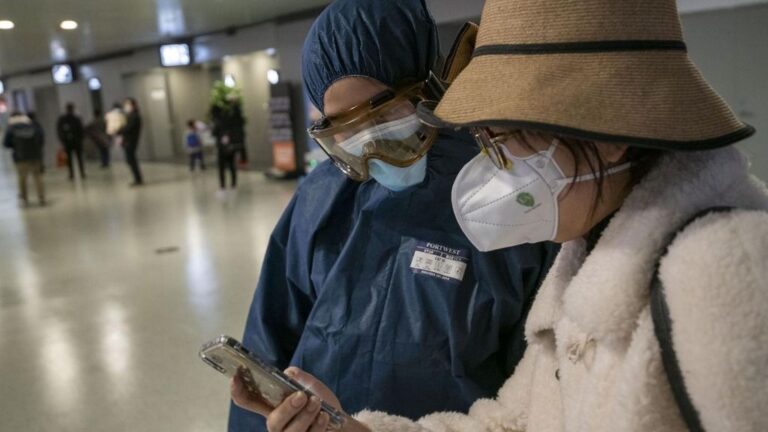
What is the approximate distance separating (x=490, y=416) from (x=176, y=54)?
16.6 meters

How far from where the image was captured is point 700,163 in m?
0.72

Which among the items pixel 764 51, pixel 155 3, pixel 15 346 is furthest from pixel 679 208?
pixel 155 3

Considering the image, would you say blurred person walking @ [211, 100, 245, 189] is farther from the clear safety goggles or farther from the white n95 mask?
the white n95 mask

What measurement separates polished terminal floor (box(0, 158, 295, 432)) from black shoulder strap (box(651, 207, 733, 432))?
3104mm

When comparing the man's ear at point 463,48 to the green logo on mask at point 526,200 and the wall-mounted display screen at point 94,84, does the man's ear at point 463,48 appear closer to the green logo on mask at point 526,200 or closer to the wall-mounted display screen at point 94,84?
the green logo on mask at point 526,200

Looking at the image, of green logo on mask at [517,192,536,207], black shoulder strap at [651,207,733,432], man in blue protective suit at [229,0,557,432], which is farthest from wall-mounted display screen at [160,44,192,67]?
black shoulder strap at [651,207,733,432]

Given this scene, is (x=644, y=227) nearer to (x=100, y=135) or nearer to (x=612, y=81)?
(x=612, y=81)

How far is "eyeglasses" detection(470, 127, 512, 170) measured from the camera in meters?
0.88

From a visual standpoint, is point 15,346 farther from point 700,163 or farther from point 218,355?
point 700,163

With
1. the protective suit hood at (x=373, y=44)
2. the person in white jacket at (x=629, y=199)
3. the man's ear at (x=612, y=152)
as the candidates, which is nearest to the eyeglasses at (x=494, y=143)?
the person in white jacket at (x=629, y=199)

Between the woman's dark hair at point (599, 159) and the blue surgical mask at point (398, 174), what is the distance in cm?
61

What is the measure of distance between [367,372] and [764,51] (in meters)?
7.18

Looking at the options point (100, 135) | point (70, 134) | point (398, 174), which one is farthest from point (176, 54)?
point (398, 174)

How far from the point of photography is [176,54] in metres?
16.0
